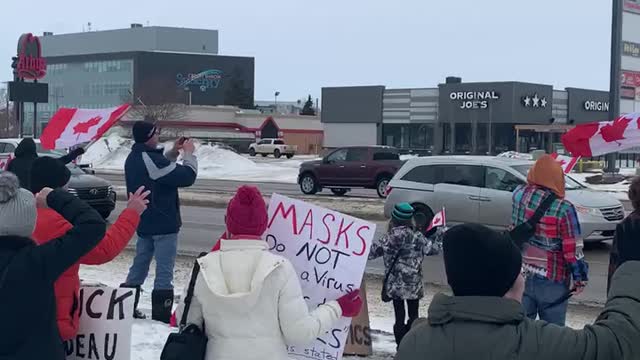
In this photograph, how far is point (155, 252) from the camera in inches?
321

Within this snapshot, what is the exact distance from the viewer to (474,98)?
7031cm

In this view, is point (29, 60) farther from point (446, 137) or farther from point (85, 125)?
point (446, 137)

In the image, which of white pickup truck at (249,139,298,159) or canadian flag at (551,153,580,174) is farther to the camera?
white pickup truck at (249,139,298,159)

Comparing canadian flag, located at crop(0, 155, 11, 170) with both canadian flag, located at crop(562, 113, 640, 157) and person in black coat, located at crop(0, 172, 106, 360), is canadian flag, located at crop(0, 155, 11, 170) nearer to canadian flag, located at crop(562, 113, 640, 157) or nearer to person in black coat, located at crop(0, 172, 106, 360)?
person in black coat, located at crop(0, 172, 106, 360)

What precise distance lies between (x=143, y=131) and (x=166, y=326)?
68.3 inches

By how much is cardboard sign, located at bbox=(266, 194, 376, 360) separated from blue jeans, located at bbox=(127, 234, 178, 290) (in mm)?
3277

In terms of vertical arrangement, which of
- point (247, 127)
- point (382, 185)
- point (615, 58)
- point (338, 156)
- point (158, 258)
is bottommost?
point (382, 185)

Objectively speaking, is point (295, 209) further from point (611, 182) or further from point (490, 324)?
point (611, 182)

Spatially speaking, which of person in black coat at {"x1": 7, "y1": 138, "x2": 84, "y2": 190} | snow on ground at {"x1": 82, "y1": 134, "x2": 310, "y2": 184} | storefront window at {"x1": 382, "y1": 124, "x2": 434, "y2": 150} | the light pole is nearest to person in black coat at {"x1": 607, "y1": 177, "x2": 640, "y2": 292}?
person in black coat at {"x1": 7, "y1": 138, "x2": 84, "y2": 190}

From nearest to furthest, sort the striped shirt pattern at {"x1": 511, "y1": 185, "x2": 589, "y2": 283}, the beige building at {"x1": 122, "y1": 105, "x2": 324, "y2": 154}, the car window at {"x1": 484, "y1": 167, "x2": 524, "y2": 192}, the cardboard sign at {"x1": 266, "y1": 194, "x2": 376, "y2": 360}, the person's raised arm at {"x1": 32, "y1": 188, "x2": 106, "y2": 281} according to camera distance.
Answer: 1. the person's raised arm at {"x1": 32, "y1": 188, "x2": 106, "y2": 281}
2. the cardboard sign at {"x1": 266, "y1": 194, "x2": 376, "y2": 360}
3. the striped shirt pattern at {"x1": 511, "y1": 185, "x2": 589, "y2": 283}
4. the car window at {"x1": 484, "y1": 167, "x2": 524, "y2": 192}
5. the beige building at {"x1": 122, "y1": 105, "x2": 324, "y2": 154}

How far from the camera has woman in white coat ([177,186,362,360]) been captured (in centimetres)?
369

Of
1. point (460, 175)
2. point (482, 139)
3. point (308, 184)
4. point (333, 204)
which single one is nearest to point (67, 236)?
point (460, 175)

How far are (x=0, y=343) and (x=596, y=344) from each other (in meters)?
2.46

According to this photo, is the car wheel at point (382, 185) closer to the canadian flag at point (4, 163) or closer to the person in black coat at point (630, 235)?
the canadian flag at point (4, 163)
